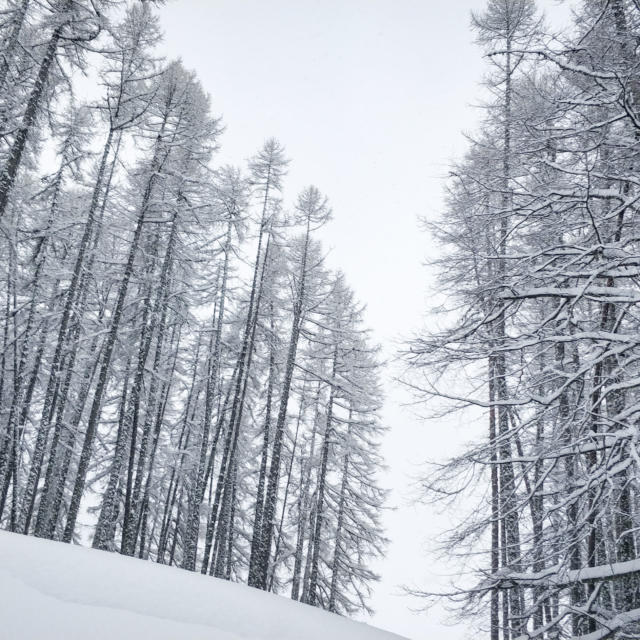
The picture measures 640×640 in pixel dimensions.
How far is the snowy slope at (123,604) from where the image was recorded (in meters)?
2.42

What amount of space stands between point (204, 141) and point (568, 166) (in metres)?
14.1

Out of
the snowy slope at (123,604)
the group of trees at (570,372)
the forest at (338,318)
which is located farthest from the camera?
the forest at (338,318)

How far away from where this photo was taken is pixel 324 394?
18250mm

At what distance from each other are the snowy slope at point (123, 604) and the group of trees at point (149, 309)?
833cm

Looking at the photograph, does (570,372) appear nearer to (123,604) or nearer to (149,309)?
(123,604)

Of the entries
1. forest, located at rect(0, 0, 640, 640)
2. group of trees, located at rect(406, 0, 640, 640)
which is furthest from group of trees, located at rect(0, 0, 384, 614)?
group of trees, located at rect(406, 0, 640, 640)

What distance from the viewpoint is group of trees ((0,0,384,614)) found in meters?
11.0

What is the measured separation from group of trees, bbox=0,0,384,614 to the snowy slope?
833cm

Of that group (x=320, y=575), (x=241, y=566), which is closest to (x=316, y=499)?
(x=320, y=575)

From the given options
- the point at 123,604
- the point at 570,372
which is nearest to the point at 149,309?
the point at 123,604

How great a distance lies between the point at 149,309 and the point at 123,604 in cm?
1294

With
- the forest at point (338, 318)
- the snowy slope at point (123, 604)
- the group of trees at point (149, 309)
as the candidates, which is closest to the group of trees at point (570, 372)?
the forest at point (338, 318)

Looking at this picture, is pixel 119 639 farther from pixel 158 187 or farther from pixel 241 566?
pixel 241 566

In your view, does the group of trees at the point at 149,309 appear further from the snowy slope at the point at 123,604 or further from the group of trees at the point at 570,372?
the group of trees at the point at 570,372
